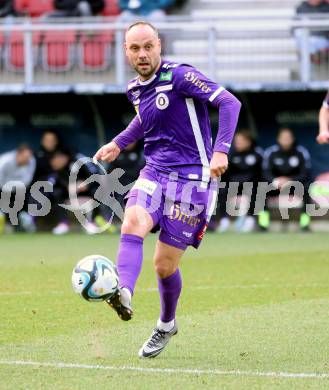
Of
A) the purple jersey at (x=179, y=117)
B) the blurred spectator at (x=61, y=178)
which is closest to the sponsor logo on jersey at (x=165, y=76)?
the purple jersey at (x=179, y=117)

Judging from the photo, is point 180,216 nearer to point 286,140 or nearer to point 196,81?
point 196,81

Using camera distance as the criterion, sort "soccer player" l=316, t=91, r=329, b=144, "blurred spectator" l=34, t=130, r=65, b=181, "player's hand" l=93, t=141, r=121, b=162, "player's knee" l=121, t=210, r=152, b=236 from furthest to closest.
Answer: "blurred spectator" l=34, t=130, r=65, b=181 → "soccer player" l=316, t=91, r=329, b=144 → "player's hand" l=93, t=141, r=121, b=162 → "player's knee" l=121, t=210, r=152, b=236

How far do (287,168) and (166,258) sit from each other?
12.9 m

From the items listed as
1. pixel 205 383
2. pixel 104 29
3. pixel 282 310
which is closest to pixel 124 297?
pixel 205 383

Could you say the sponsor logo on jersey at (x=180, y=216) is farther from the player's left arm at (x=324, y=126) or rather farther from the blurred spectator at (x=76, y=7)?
the blurred spectator at (x=76, y=7)

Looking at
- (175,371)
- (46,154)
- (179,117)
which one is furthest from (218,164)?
(46,154)

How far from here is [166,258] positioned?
721 centimetres

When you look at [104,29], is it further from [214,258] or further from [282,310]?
[282,310]

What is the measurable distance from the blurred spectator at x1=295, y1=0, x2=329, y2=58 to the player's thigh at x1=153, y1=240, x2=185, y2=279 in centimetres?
1293

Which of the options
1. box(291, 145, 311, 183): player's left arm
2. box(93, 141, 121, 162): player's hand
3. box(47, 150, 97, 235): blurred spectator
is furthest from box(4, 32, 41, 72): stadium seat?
box(93, 141, 121, 162): player's hand

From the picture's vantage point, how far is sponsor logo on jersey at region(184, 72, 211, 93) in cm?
720

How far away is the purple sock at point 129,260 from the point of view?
22.1ft

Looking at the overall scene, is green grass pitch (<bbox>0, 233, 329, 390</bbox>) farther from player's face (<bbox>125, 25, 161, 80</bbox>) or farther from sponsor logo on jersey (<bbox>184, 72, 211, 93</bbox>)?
player's face (<bbox>125, 25, 161, 80</bbox>)

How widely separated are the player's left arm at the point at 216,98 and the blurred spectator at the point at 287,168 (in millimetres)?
12511
